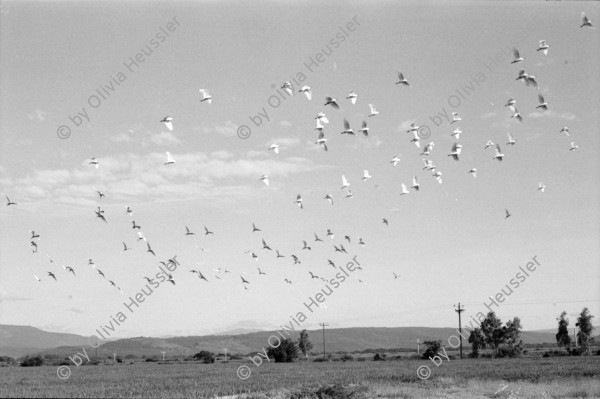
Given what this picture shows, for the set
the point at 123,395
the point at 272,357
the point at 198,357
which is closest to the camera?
the point at 123,395

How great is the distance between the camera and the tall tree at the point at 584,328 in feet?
369

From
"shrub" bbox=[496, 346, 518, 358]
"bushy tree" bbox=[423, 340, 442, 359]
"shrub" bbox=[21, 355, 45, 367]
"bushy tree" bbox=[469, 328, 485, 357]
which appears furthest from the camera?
"bushy tree" bbox=[469, 328, 485, 357]

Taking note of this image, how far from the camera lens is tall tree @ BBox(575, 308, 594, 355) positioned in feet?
369

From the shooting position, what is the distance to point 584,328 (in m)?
114

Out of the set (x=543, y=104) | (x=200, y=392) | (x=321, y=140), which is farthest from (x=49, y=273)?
(x=543, y=104)

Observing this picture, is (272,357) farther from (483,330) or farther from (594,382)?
(594,382)

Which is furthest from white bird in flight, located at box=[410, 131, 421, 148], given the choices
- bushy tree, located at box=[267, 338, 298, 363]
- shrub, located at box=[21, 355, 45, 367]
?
shrub, located at box=[21, 355, 45, 367]

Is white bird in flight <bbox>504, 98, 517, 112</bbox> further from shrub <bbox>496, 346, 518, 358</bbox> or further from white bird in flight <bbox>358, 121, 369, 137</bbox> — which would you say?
shrub <bbox>496, 346, 518, 358</bbox>

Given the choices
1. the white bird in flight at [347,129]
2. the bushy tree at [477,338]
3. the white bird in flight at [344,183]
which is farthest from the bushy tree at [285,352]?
the white bird in flight at [347,129]

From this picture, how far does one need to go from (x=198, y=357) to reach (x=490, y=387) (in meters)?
84.4

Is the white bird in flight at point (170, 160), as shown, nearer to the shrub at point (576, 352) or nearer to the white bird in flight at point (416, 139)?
the white bird in flight at point (416, 139)

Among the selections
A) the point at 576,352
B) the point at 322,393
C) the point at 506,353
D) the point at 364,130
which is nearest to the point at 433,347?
the point at 506,353

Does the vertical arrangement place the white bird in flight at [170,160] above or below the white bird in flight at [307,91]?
below

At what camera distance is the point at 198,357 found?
116 meters
